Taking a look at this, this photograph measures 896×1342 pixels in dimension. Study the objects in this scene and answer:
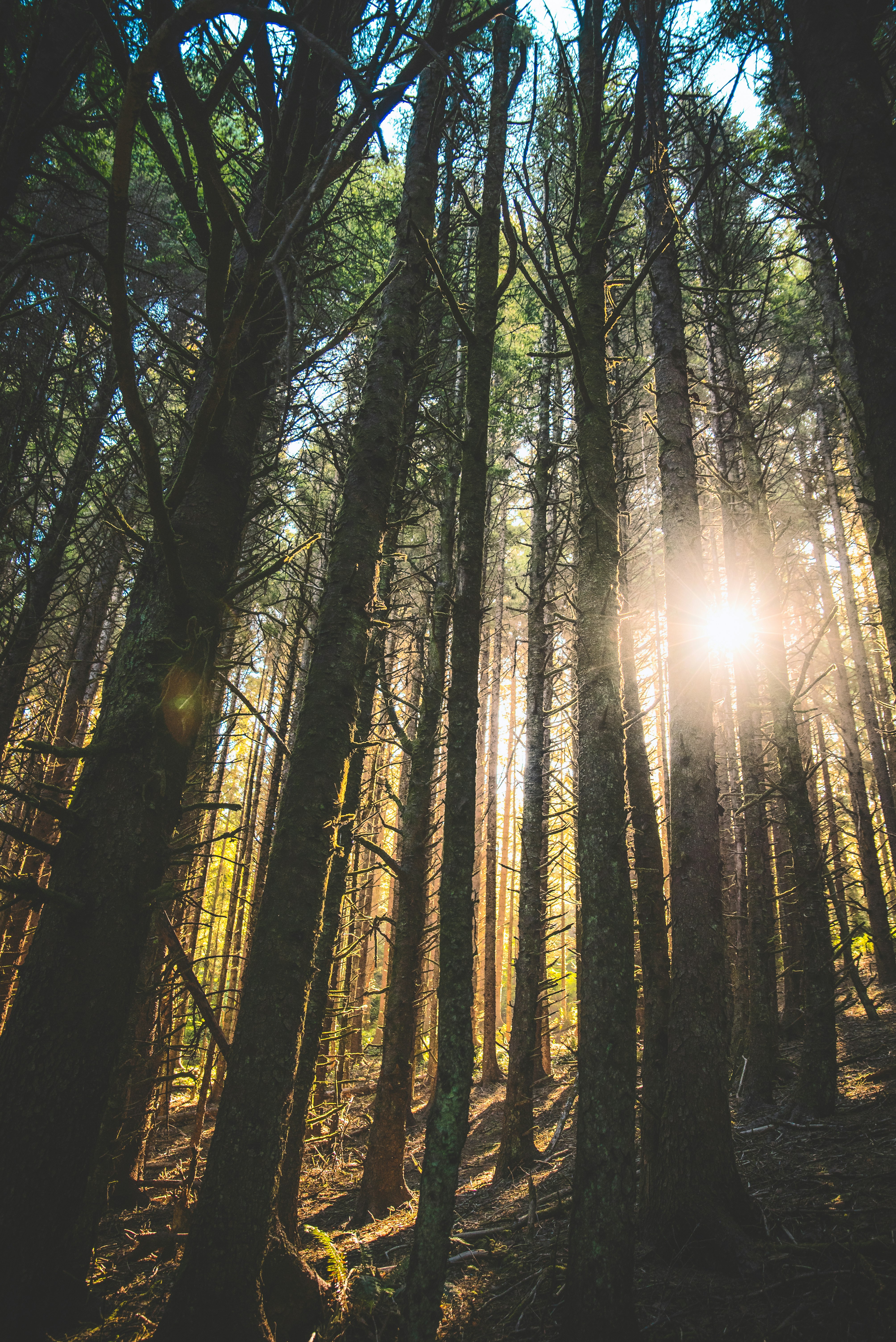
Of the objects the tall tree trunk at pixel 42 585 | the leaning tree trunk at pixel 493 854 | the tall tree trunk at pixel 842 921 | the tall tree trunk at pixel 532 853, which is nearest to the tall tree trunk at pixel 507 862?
the leaning tree trunk at pixel 493 854

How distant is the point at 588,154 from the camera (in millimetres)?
4215

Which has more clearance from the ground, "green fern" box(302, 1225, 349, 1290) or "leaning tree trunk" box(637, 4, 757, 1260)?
"leaning tree trunk" box(637, 4, 757, 1260)

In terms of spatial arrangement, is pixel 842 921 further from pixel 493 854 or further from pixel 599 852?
pixel 599 852

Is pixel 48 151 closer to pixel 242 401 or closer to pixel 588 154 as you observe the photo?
pixel 242 401

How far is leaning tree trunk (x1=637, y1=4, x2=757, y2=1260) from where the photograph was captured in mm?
3871

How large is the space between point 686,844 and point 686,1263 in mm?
2640

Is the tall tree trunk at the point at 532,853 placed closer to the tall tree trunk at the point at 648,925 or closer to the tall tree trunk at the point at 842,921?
the tall tree trunk at the point at 648,925

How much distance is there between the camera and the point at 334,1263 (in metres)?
3.79

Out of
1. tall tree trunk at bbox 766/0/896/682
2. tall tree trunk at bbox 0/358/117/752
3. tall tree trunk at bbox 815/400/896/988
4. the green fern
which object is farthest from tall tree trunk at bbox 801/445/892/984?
tall tree trunk at bbox 0/358/117/752

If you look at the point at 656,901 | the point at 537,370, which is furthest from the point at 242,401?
the point at 537,370

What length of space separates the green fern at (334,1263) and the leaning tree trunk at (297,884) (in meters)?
0.58

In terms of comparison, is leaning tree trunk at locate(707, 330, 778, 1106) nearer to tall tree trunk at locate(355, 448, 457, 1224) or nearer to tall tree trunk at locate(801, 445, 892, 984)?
tall tree trunk at locate(801, 445, 892, 984)

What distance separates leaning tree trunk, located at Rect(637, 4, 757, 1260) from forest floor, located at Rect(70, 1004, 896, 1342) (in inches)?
11.6

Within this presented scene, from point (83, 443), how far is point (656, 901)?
7972 millimetres
